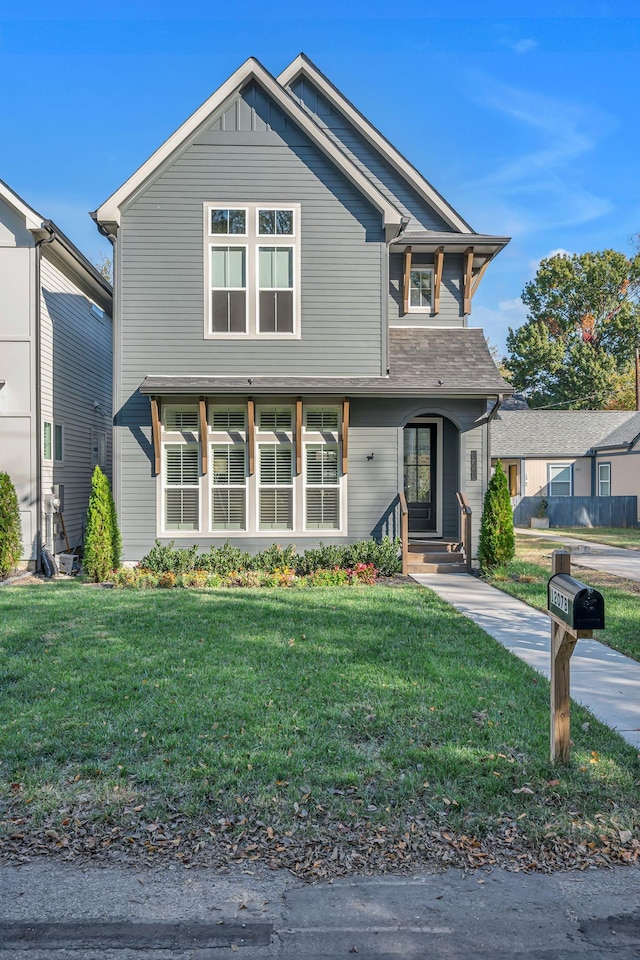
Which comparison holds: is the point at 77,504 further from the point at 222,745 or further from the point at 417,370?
the point at 222,745

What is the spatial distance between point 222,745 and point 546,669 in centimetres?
324

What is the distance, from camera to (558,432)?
26672mm

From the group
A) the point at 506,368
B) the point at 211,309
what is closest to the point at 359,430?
the point at 211,309

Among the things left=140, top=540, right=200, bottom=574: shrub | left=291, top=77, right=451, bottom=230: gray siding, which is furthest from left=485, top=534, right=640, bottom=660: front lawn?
left=291, top=77, right=451, bottom=230: gray siding

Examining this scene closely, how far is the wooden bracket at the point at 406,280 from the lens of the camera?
12.6m

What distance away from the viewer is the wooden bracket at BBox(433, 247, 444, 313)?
41.3 ft

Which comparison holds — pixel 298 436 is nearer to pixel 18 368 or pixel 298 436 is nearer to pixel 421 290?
pixel 421 290

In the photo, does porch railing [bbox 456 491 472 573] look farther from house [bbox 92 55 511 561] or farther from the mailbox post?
the mailbox post

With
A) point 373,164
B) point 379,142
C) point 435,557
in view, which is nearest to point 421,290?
point 373,164

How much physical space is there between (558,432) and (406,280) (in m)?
16.2

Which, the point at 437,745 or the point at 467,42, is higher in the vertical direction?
the point at 467,42

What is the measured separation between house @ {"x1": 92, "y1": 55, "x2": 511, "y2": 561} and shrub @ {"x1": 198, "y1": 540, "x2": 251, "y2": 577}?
11.2 inches

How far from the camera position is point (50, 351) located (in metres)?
12.8

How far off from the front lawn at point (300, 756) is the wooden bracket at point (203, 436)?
498 centimetres
